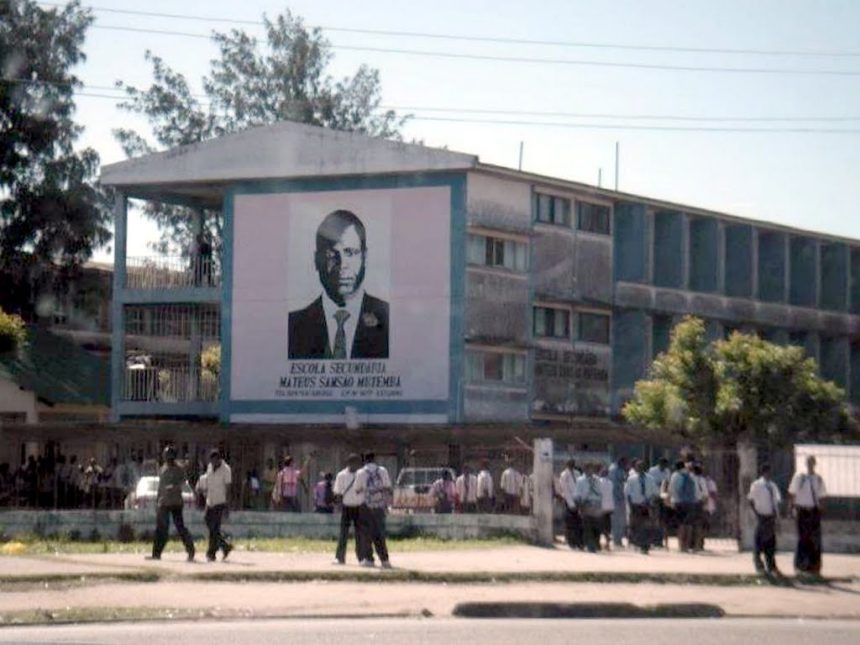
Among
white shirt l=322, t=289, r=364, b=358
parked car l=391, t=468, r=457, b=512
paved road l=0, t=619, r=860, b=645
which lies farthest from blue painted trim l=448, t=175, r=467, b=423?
paved road l=0, t=619, r=860, b=645

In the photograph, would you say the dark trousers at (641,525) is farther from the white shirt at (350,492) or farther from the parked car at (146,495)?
the parked car at (146,495)

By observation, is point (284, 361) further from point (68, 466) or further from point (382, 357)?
point (68, 466)

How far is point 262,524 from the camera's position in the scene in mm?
34125

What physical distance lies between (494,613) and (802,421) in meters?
32.0

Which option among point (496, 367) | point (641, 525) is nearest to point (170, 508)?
point (641, 525)

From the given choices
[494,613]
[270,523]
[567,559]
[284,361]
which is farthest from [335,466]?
[494,613]

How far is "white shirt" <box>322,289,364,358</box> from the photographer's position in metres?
53.2

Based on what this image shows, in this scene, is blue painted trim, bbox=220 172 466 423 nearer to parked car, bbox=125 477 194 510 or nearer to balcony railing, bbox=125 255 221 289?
balcony railing, bbox=125 255 221 289

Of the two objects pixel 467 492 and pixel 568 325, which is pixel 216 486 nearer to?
pixel 467 492

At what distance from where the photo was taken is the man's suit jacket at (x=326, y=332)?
174 ft

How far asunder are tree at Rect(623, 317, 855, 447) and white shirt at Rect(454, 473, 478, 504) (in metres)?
13.7

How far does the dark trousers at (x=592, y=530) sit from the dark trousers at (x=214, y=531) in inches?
313

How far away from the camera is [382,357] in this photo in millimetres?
53062

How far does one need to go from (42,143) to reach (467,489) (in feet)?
99.7
